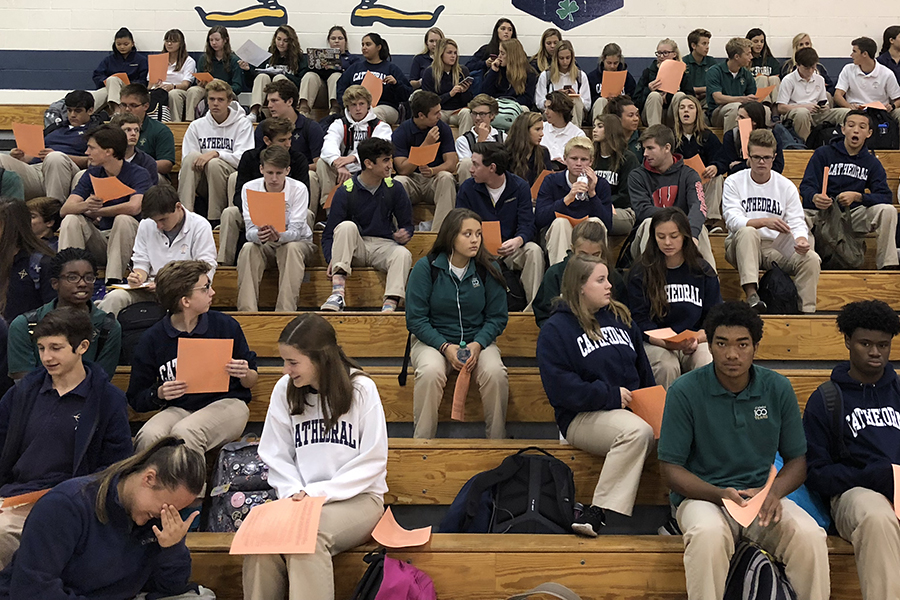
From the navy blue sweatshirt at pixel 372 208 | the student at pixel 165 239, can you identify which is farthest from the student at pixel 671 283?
the student at pixel 165 239

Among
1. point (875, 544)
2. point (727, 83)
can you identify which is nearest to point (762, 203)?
point (875, 544)

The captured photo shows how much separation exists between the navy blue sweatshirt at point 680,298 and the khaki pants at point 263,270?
1769mm

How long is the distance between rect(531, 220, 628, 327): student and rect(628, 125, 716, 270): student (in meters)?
0.87

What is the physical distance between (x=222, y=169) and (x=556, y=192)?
2.20m

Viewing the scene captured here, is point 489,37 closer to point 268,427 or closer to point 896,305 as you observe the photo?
point 896,305

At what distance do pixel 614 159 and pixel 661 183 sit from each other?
521mm

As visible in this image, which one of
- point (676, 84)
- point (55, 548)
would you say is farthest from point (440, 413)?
point (676, 84)

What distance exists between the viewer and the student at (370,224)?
4488mm

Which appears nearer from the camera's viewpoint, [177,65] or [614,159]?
[614,159]

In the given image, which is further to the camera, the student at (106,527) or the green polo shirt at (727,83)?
the green polo shirt at (727,83)

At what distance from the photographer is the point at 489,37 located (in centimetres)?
829

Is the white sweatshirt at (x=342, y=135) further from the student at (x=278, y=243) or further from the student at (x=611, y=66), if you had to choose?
the student at (x=611, y=66)

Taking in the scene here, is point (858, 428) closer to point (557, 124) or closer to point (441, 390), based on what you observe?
point (441, 390)

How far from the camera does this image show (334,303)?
14.2 ft
